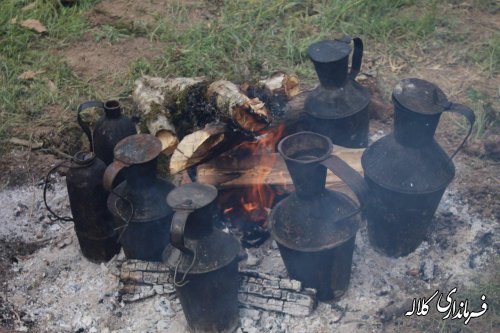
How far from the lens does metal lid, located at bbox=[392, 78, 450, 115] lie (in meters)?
4.45

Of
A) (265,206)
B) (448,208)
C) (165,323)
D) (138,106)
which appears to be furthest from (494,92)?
(165,323)

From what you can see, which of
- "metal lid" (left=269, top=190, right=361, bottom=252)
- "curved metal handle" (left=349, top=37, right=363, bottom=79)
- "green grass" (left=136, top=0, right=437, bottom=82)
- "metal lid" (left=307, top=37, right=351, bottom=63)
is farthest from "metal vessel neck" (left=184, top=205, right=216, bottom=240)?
"green grass" (left=136, top=0, right=437, bottom=82)

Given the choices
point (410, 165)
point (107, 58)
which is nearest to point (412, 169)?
point (410, 165)

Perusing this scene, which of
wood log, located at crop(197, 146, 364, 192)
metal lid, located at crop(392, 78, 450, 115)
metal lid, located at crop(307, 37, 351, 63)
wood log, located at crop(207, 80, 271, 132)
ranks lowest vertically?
wood log, located at crop(197, 146, 364, 192)

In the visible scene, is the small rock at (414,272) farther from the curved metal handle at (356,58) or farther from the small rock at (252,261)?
the curved metal handle at (356,58)

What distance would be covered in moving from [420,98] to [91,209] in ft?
9.53

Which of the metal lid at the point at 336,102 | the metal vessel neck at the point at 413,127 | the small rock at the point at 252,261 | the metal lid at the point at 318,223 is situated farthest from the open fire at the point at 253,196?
the metal vessel neck at the point at 413,127

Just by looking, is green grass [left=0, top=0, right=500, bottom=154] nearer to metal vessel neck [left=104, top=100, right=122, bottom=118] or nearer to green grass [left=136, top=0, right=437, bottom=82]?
green grass [left=136, top=0, right=437, bottom=82]

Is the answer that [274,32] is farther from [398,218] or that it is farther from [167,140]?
[398,218]

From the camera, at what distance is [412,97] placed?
4543mm

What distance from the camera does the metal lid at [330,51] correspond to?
17.9ft

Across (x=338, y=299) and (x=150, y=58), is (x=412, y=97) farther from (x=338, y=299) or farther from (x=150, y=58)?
(x=150, y=58)

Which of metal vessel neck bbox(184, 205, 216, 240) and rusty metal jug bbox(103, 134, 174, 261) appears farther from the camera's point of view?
rusty metal jug bbox(103, 134, 174, 261)

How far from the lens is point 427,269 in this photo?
16.2 feet
